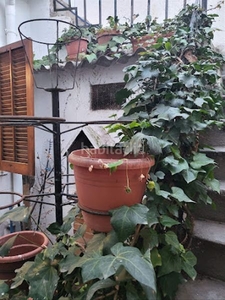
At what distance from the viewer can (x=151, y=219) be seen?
77cm

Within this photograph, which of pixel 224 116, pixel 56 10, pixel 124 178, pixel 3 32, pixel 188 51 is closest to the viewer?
pixel 124 178

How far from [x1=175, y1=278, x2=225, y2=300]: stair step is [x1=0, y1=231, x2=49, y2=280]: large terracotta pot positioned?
2.10 ft

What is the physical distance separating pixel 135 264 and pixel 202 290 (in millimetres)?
498

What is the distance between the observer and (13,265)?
1.23 meters

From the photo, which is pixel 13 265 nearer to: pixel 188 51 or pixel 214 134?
pixel 214 134

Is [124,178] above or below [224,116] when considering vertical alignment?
below

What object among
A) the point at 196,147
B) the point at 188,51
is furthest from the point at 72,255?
the point at 188,51

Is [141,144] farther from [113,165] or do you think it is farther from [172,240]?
[172,240]

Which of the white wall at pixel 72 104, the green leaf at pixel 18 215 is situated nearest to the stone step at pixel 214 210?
the green leaf at pixel 18 215

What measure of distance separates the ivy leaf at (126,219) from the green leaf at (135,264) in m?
0.04

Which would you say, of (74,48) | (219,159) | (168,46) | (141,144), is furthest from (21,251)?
(74,48)

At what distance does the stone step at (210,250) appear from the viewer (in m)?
1.03

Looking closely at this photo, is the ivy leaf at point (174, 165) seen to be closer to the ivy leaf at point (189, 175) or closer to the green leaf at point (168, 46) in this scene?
the ivy leaf at point (189, 175)

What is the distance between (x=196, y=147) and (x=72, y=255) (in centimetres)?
72
